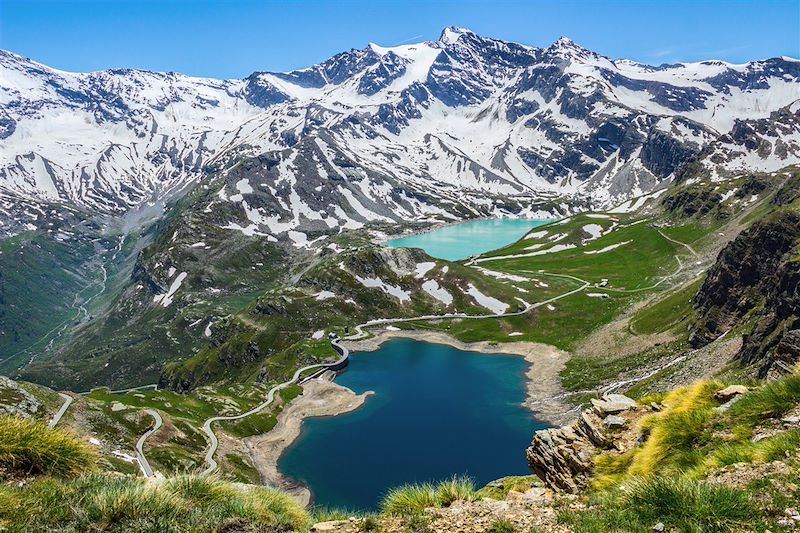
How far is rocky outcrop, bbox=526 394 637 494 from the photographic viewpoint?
1558cm

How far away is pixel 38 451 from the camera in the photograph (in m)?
10.0

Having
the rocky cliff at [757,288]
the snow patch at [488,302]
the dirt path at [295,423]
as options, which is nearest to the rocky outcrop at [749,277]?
the rocky cliff at [757,288]

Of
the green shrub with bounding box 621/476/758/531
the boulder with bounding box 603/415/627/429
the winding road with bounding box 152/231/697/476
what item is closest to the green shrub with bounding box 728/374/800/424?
the green shrub with bounding box 621/476/758/531

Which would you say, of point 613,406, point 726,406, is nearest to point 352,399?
point 613,406

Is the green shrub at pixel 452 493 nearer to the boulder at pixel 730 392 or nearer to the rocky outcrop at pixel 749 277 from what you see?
the boulder at pixel 730 392

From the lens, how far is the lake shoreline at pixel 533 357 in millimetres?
89562

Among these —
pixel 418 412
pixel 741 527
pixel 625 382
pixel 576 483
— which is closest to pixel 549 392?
pixel 625 382

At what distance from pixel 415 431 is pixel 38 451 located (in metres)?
81.3

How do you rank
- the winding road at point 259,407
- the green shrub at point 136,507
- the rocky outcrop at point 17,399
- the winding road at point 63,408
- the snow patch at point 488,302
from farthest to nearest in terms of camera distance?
the snow patch at point 488,302 → the winding road at point 259,407 → the winding road at point 63,408 → the rocky outcrop at point 17,399 → the green shrub at point 136,507

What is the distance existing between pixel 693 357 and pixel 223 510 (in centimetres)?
8690

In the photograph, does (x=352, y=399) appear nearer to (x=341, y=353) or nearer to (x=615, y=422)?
(x=341, y=353)

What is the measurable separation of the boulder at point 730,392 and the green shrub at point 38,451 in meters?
15.2

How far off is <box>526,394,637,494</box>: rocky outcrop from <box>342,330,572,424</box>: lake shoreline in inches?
2661

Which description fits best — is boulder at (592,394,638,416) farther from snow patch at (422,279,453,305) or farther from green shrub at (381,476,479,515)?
snow patch at (422,279,453,305)
